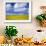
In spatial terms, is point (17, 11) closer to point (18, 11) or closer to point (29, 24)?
point (18, 11)

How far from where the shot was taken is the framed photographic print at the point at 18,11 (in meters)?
3.42

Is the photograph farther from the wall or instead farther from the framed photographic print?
the wall

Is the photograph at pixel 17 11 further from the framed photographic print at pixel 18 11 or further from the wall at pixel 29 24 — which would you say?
the wall at pixel 29 24

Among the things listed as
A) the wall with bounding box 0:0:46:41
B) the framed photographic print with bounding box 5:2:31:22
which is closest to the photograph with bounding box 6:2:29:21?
the framed photographic print with bounding box 5:2:31:22

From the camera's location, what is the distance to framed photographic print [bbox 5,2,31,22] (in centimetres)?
342

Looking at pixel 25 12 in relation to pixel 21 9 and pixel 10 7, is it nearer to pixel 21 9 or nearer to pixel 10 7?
pixel 21 9

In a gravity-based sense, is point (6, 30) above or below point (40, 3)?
below

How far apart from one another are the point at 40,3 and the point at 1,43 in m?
1.10

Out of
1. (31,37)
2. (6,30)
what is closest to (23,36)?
(31,37)

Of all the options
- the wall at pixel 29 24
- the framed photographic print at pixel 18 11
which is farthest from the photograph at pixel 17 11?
the wall at pixel 29 24

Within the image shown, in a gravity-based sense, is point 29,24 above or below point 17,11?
below

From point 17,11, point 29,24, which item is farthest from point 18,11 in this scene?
point 29,24

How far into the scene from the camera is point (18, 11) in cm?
344

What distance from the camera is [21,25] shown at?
3.47m
